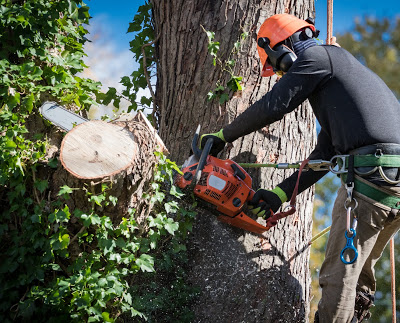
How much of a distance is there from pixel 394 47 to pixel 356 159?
15.0 metres

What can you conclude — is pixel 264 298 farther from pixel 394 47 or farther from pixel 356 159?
pixel 394 47

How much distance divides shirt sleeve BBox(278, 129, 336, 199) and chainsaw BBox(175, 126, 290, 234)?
261 millimetres

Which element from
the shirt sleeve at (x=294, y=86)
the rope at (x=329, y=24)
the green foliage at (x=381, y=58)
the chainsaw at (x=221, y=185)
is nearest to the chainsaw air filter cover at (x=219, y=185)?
the chainsaw at (x=221, y=185)

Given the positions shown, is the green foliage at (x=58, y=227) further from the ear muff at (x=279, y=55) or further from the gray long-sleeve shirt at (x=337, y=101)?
the ear muff at (x=279, y=55)

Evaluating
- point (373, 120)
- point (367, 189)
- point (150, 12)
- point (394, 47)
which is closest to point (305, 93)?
point (373, 120)

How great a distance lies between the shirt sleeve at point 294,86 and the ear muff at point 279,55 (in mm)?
142

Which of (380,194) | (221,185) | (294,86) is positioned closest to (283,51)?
(294,86)

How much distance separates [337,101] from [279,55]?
0.53 m

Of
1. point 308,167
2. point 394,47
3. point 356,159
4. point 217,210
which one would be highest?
point 394,47

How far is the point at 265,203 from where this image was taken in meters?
3.36

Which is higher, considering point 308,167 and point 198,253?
point 308,167

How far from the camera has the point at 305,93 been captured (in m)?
3.13

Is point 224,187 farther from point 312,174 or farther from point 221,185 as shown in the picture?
point 312,174

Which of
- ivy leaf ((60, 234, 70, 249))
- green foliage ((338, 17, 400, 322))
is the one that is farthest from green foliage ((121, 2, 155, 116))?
green foliage ((338, 17, 400, 322))
